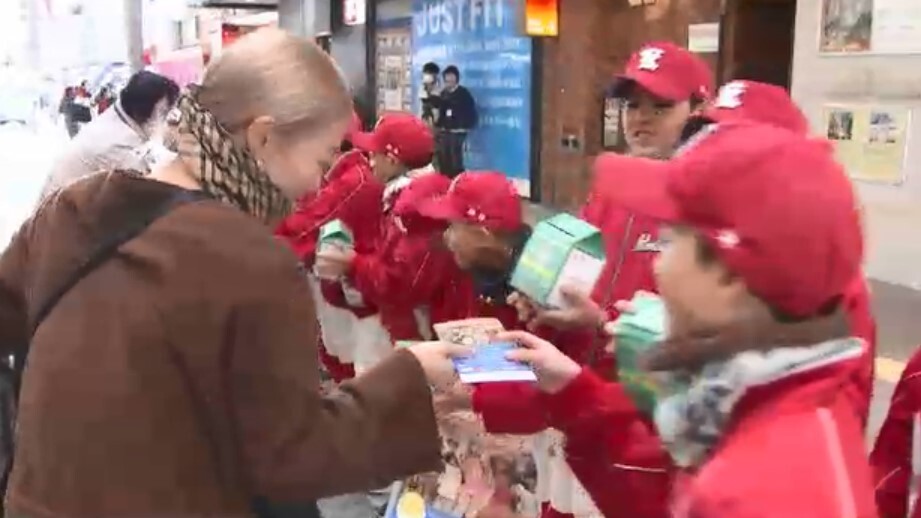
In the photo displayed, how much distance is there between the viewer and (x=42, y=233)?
184cm

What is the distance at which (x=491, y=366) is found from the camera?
1.97m

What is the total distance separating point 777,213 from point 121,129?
4.14m

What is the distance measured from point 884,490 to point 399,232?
232cm

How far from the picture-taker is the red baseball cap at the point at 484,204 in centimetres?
318

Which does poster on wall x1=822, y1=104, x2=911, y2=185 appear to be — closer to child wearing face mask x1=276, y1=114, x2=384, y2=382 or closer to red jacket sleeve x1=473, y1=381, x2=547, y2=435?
child wearing face mask x1=276, y1=114, x2=384, y2=382

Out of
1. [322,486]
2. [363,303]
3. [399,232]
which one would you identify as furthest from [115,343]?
[363,303]

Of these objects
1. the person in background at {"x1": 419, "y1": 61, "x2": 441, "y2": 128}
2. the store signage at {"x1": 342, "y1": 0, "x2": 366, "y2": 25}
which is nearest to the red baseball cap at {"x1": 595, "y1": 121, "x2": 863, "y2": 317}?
the person in background at {"x1": 419, "y1": 61, "x2": 441, "y2": 128}

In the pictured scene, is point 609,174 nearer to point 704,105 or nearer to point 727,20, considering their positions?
point 704,105

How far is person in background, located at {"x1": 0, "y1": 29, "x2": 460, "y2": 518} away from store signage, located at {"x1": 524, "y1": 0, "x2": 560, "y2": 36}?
32.7 ft

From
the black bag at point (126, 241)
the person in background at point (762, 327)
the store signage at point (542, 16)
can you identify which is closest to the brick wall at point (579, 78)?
the store signage at point (542, 16)

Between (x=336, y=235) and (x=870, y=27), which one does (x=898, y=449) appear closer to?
(x=336, y=235)

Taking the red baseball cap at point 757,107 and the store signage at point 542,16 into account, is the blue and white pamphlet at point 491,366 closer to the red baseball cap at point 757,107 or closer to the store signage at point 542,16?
the red baseball cap at point 757,107

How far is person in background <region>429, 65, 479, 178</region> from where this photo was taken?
1280cm

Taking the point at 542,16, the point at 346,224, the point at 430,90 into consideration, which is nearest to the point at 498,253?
the point at 346,224
